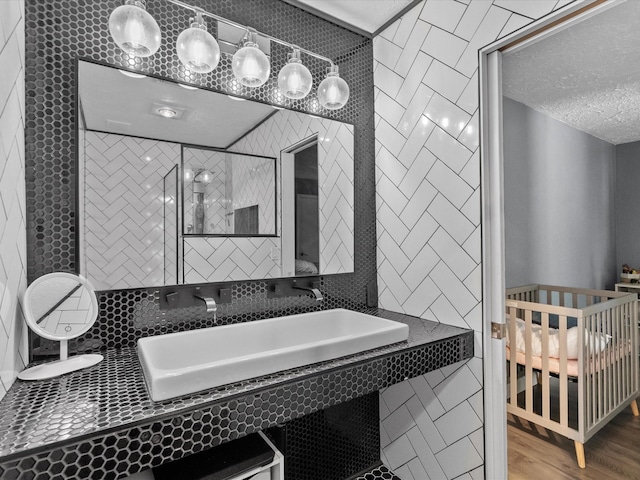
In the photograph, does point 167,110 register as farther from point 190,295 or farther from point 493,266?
point 493,266

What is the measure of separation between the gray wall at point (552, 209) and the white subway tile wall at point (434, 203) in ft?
3.82

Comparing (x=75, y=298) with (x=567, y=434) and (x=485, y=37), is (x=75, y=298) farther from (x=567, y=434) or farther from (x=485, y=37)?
(x=567, y=434)

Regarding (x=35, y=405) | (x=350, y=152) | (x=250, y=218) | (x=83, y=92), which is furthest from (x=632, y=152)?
(x=35, y=405)

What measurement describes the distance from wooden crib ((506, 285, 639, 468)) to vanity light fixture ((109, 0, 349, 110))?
1.80 metres

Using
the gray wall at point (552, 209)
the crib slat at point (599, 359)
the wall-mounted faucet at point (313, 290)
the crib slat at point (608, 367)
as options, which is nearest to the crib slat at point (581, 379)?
the crib slat at point (599, 359)

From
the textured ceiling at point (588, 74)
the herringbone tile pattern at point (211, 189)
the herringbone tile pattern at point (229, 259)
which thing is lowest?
the herringbone tile pattern at point (229, 259)

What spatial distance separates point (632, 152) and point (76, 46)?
13.4 feet

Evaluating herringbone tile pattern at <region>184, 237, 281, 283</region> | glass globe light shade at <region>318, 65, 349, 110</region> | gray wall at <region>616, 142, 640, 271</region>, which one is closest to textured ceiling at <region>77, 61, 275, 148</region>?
glass globe light shade at <region>318, 65, 349, 110</region>

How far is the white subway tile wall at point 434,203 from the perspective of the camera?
1556 mm

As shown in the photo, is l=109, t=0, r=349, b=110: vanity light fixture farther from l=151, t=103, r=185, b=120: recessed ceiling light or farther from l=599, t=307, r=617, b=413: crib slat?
l=599, t=307, r=617, b=413: crib slat

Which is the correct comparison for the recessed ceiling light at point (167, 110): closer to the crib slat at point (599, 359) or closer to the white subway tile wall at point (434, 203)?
the white subway tile wall at point (434, 203)

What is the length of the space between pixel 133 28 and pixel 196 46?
21 cm

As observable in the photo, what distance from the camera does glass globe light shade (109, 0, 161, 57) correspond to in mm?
1170

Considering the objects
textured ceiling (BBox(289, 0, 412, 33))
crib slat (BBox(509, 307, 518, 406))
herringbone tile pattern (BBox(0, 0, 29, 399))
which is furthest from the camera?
crib slat (BBox(509, 307, 518, 406))
